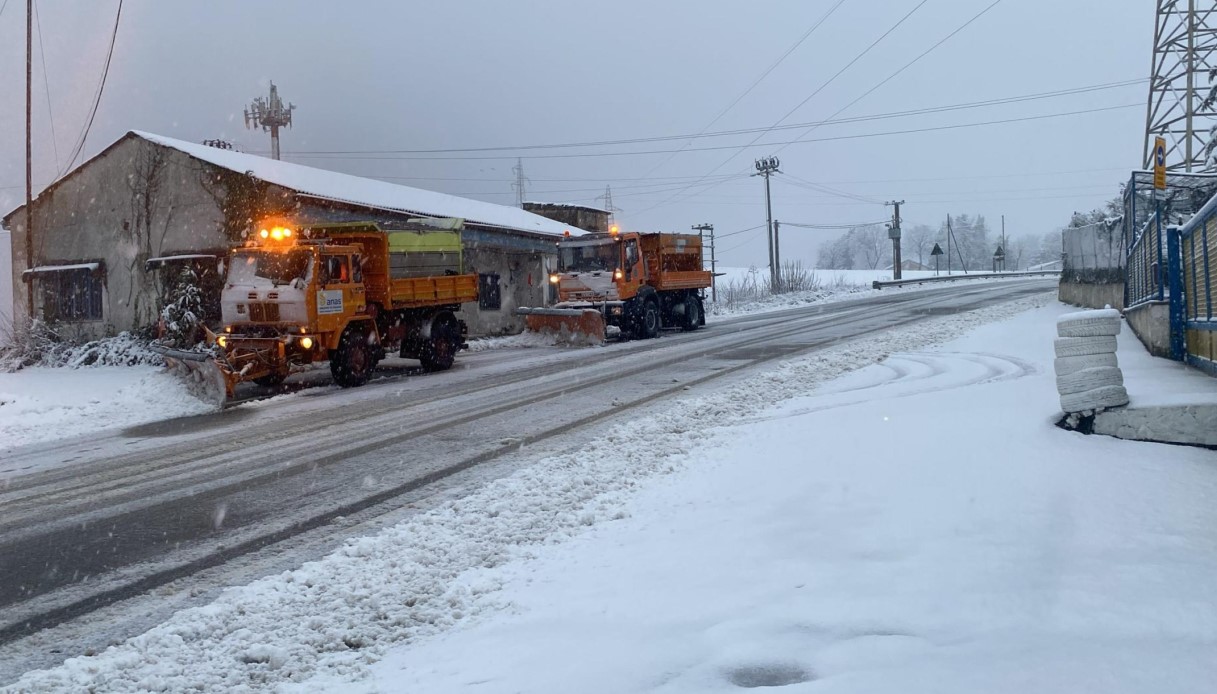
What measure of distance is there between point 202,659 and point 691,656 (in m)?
2.18

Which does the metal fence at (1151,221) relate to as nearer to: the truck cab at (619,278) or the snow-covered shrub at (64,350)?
the truck cab at (619,278)

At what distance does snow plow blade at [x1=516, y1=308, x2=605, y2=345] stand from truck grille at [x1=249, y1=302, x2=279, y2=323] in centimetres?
891

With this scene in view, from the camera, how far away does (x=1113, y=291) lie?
2016cm

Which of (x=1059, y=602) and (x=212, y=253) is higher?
(x=212, y=253)

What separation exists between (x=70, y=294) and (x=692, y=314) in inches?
672

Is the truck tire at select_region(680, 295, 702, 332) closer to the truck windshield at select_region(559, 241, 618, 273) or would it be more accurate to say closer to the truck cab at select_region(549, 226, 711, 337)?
the truck cab at select_region(549, 226, 711, 337)

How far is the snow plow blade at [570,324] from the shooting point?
21281mm

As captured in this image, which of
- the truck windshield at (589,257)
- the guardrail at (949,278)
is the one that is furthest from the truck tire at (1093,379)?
the guardrail at (949,278)

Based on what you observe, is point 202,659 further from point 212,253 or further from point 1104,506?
point 212,253

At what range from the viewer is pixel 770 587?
13.8 ft

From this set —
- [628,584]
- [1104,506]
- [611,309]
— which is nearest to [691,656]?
[628,584]

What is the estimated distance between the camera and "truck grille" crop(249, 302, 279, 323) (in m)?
13.9

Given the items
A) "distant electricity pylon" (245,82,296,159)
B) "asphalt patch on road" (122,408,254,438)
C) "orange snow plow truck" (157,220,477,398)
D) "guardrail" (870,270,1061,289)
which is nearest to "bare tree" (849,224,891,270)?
"guardrail" (870,270,1061,289)

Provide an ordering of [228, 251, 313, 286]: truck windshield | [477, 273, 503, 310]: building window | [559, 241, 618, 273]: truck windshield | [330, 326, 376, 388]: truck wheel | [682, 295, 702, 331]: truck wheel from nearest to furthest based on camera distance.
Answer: [228, 251, 313, 286]: truck windshield → [330, 326, 376, 388]: truck wheel → [559, 241, 618, 273]: truck windshield → [682, 295, 702, 331]: truck wheel → [477, 273, 503, 310]: building window
